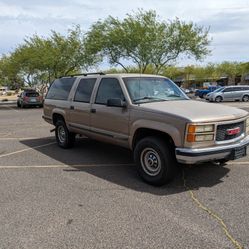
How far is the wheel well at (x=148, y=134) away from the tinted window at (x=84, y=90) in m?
1.78

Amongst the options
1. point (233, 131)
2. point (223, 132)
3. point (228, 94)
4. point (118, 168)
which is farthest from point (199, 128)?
point (228, 94)

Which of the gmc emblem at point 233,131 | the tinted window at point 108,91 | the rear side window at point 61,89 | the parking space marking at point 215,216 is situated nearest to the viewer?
the parking space marking at point 215,216

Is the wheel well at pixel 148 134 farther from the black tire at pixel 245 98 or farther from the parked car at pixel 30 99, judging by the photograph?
the black tire at pixel 245 98

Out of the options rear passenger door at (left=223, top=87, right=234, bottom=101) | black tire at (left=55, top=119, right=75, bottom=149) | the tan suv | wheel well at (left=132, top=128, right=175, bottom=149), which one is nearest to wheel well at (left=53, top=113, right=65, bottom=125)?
black tire at (left=55, top=119, right=75, bottom=149)

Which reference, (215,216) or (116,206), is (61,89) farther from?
(215,216)

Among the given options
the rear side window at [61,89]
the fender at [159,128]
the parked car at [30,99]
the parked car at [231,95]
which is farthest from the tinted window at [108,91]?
the parked car at [231,95]

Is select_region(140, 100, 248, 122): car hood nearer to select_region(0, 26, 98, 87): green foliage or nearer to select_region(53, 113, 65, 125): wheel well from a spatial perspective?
select_region(53, 113, 65, 125): wheel well

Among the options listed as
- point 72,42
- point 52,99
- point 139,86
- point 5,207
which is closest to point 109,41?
A: point 72,42

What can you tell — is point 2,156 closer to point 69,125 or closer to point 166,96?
point 69,125

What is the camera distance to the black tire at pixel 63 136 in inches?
327

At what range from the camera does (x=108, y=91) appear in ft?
21.8

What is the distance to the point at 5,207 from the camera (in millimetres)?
4562

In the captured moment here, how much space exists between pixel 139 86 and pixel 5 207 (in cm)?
322

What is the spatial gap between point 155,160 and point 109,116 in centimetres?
143
